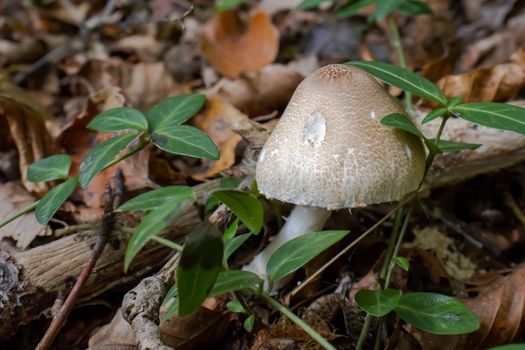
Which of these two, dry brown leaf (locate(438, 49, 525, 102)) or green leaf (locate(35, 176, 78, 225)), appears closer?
green leaf (locate(35, 176, 78, 225))

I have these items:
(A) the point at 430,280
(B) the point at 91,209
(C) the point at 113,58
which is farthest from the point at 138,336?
(C) the point at 113,58

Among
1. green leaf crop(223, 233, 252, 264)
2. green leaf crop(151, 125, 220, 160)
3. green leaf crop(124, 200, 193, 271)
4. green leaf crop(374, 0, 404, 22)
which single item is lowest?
green leaf crop(223, 233, 252, 264)

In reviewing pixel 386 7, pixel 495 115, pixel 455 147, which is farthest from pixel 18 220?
pixel 386 7

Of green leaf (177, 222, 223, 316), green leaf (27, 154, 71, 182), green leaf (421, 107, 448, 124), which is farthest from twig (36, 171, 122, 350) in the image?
green leaf (421, 107, 448, 124)

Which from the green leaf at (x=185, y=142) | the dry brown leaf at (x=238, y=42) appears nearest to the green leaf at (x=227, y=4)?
the dry brown leaf at (x=238, y=42)

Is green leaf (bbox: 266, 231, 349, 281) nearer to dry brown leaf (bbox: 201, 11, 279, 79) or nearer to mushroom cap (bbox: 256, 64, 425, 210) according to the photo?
mushroom cap (bbox: 256, 64, 425, 210)

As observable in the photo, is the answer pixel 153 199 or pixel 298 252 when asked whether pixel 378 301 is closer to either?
pixel 298 252

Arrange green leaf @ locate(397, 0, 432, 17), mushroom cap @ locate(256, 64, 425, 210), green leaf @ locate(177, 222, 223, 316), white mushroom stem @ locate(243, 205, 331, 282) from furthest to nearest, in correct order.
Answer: green leaf @ locate(397, 0, 432, 17) → white mushroom stem @ locate(243, 205, 331, 282) → mushroom cap @ locate(256, 64, 425, 210) → green leaf @ locate(177, 222, 223, 316)
